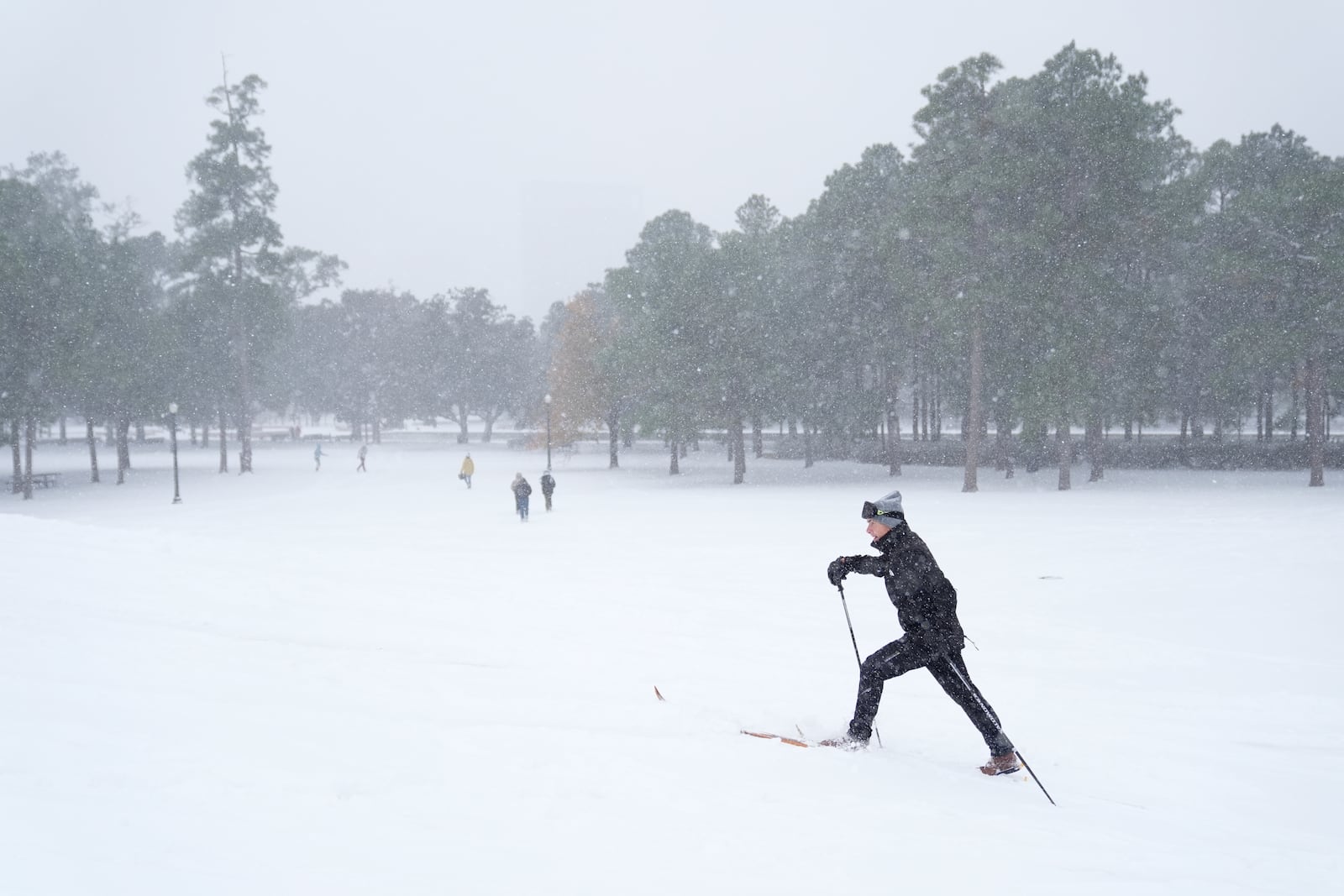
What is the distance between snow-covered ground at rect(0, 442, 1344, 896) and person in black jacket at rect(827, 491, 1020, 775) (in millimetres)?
417

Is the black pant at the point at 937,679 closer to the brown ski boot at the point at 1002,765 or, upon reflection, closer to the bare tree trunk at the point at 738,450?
the brown ski boot at the point at 1002,765

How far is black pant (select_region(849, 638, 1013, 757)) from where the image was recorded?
548 cm

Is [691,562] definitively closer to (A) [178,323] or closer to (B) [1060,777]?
(B) [1060,777]

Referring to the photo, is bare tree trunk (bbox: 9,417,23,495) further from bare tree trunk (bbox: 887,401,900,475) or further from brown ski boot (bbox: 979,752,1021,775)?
brown ski boot (bbox: 979,752,1021,775)

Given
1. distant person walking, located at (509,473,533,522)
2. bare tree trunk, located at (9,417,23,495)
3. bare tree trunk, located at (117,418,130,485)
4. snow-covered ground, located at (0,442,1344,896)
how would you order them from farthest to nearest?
bare tree trunk, located at (117,418,130,485), bare tree trunk, located at (9,417,23,495), distant person walking, located at (509,473,533,522), snow-covered ground, located at (0,442,1344,896)

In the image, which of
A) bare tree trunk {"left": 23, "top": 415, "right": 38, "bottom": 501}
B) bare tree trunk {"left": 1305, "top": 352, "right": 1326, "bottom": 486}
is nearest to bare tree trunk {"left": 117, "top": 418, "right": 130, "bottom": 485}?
bare tree trunk {"left": 23, "top": 415, "right": 38, "bottom": 501}

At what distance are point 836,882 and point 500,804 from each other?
72.9 inches

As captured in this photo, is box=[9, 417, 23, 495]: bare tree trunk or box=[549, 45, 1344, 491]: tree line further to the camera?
box=[9, 417, 23, 495]: bare tree trunk

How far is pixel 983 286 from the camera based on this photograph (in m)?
29.6

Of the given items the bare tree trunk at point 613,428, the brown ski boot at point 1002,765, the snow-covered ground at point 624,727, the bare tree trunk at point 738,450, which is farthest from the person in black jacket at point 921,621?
the bare tree trunk at point 613,428

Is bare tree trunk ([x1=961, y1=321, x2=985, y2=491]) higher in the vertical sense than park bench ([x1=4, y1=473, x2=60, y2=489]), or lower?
higher

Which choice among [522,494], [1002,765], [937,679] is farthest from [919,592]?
[522,494]

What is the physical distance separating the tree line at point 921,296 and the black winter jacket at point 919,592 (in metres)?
26.7

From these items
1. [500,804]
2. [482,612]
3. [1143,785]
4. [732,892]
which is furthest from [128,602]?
[1143,785]
